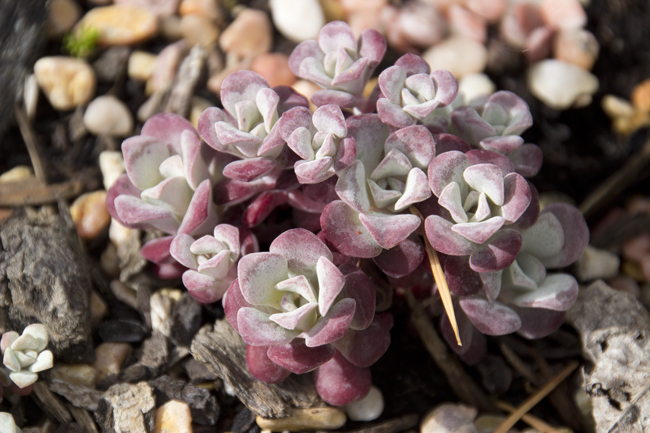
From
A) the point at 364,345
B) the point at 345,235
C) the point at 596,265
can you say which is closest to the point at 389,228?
the point at 345,235

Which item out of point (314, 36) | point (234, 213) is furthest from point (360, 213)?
point (314, 36)

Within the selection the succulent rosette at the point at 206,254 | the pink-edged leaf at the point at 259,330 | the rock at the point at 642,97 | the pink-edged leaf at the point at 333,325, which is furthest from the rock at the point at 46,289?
the rock at the point at 642,97

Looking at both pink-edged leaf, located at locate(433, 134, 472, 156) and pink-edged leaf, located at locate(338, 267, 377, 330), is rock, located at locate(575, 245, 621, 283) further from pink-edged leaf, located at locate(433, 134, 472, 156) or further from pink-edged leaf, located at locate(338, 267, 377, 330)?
pink-edged leaf, located at locate(338, 267, 377, 330)

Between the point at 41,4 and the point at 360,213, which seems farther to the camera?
the point at 41,4

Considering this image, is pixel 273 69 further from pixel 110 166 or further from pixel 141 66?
pixel 110 166

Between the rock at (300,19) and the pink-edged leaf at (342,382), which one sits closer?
the pink-edged leaf at (342,382)

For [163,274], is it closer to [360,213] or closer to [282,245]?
[282,245]

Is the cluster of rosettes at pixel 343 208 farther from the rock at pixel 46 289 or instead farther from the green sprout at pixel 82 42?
the green sprout at pixel 82 42
